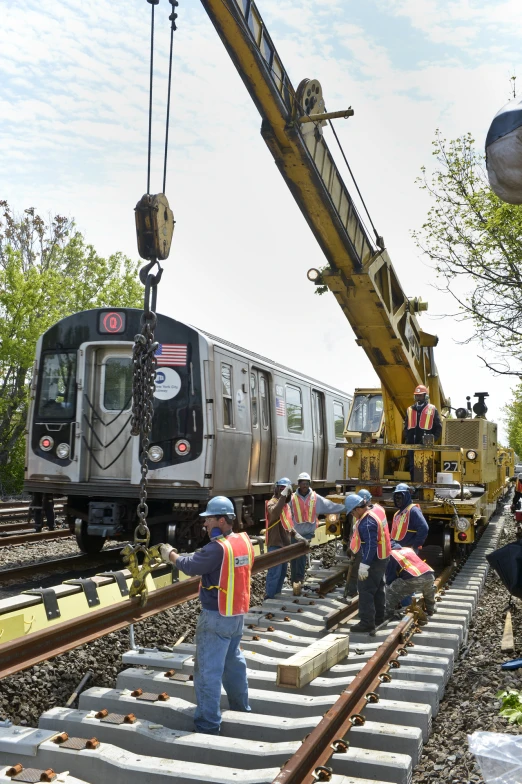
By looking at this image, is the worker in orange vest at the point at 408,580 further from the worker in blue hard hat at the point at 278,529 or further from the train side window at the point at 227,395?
the train side window at the point at 227,395

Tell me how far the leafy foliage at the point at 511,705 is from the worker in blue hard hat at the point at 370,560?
7.22 ft

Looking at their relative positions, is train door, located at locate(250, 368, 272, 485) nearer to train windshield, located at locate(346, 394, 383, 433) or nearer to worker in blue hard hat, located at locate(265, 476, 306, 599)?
train windshield, located at locate(346, 394, 383, 433)

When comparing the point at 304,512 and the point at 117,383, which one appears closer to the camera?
the point at 304,512

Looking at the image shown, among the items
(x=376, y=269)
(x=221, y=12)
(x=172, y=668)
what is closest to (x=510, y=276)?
(x=376, y=269)

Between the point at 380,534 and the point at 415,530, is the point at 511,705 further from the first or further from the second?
the point at 415,530

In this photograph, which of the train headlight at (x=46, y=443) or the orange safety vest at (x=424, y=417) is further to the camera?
the orange safety vest at (x=424, y=417)

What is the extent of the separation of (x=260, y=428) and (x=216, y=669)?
779 centimetres

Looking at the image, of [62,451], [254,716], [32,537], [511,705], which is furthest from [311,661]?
[32,537]

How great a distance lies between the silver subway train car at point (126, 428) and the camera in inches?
425

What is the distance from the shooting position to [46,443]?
11.3 meters

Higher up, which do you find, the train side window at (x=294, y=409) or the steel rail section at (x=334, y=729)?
the train side window at (x=294, y=409)

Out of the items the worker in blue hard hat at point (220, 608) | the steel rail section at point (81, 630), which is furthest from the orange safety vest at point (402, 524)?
the worker in blue hard hat at point (220, 608)

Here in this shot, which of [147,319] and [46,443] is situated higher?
[147,319]

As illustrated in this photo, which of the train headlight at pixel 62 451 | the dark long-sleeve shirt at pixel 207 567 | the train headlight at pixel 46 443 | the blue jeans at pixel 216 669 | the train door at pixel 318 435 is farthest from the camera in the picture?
the train door at pixel 318 435
